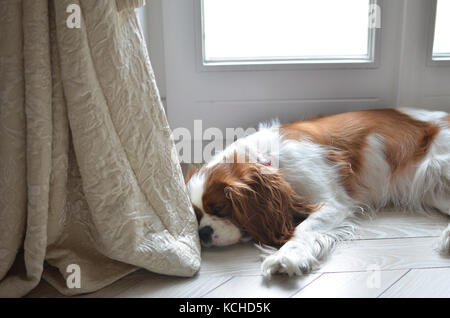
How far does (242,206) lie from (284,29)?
36.5 inches

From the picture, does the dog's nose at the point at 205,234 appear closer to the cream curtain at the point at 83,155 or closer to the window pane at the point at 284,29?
the cream curtain at the point at 83,155

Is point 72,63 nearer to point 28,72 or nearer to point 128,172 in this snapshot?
point 28,72

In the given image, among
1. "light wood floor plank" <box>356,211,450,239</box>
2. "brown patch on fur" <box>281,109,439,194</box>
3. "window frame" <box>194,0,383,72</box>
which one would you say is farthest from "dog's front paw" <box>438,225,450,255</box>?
"window frame" <box>194,0,383,72</box>

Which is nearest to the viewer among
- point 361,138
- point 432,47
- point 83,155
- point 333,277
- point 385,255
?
point 83,155

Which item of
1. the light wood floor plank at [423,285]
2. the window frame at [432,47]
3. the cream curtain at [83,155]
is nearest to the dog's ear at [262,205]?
the cream curtain at [83,155]

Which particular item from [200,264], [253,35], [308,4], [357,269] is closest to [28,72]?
[200,264]

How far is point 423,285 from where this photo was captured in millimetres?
1214

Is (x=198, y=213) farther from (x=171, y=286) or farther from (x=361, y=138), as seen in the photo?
(x=361, y=138)

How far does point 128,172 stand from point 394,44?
1357 mm

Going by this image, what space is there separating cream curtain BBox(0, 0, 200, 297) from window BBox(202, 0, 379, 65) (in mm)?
785

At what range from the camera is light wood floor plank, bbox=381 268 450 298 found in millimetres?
1176

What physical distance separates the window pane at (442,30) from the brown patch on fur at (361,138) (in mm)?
451

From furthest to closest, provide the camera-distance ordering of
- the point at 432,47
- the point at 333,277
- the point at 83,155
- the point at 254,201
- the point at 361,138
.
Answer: the point at 432,47
the point at 361,138
the point at 254,201
the point at 333,277
the point at 83,155

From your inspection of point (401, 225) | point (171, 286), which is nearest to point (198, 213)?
point (171, 286)
